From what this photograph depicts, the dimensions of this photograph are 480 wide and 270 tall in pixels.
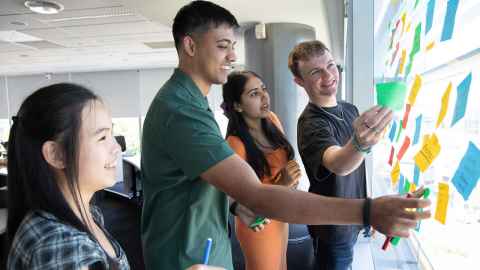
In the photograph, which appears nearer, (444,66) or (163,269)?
(444,66)

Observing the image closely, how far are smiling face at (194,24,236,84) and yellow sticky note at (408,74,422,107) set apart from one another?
23.1 inches

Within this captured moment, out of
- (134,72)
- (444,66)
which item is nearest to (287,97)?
(444,66)

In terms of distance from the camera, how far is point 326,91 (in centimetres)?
148

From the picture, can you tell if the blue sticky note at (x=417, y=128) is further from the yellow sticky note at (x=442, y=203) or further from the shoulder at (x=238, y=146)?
the shoulder at (x=238, y=146)

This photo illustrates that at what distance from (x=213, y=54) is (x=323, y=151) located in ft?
1.65

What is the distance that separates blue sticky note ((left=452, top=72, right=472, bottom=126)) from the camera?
71 cm

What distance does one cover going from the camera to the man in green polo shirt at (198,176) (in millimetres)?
897

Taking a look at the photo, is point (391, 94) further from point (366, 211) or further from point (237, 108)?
point (237, 108)

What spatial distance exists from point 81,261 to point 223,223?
544 mm

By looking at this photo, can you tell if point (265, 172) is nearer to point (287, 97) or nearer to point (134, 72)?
point (287, 97)

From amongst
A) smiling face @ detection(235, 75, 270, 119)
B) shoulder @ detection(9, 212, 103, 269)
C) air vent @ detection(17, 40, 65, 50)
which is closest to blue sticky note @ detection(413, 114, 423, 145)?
shoulder @ detection(9, 212, 103, 269)

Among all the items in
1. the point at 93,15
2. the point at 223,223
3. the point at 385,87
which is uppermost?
the point at 93,15

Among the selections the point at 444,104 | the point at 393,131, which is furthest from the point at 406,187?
the point at 444,104

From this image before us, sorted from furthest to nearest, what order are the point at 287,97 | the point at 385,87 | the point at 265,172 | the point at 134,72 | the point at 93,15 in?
1. the point at 134,72
2. the point at 287,97
3. the point at 93,15
4. the point at 265,172
5. the point at 385,87
